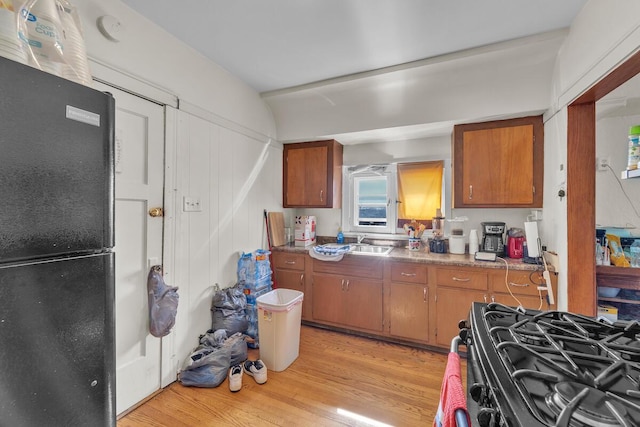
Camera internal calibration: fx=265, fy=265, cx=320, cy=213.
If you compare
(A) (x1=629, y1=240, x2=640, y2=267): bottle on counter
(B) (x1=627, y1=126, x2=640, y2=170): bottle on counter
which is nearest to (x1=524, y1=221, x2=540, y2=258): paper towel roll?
(A) (x1=629, y1=240, x2=640, y2=267): bottle on counter

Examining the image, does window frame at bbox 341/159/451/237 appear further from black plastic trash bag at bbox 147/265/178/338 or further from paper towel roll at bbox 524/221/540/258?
black plastic trash bag at bbox 147/265/178/338

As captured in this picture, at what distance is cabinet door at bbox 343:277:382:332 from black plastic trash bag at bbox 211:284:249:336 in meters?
1.03

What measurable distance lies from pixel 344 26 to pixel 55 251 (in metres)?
1.96

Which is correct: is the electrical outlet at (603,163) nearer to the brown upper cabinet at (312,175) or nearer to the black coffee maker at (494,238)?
the black coffee maker at (494,238)

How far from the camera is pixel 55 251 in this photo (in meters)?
0.65

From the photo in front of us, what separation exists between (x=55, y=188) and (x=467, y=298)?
266cm

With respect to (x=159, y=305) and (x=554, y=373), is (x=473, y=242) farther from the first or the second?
(x=159, y=305)

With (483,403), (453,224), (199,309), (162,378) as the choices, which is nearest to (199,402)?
(162,378)

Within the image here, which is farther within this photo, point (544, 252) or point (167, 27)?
point (544, 252)

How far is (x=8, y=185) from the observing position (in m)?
0.57

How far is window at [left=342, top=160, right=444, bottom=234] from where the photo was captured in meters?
2.99

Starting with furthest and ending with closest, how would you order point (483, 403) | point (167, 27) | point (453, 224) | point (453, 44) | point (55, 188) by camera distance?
point (453, 224) < point (453, 44) < point (167, 27) < point (55, 188) < point (483, 403)

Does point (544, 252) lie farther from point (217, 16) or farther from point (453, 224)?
point (217, 16)

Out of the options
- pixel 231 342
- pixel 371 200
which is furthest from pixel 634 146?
pixel 231 342
